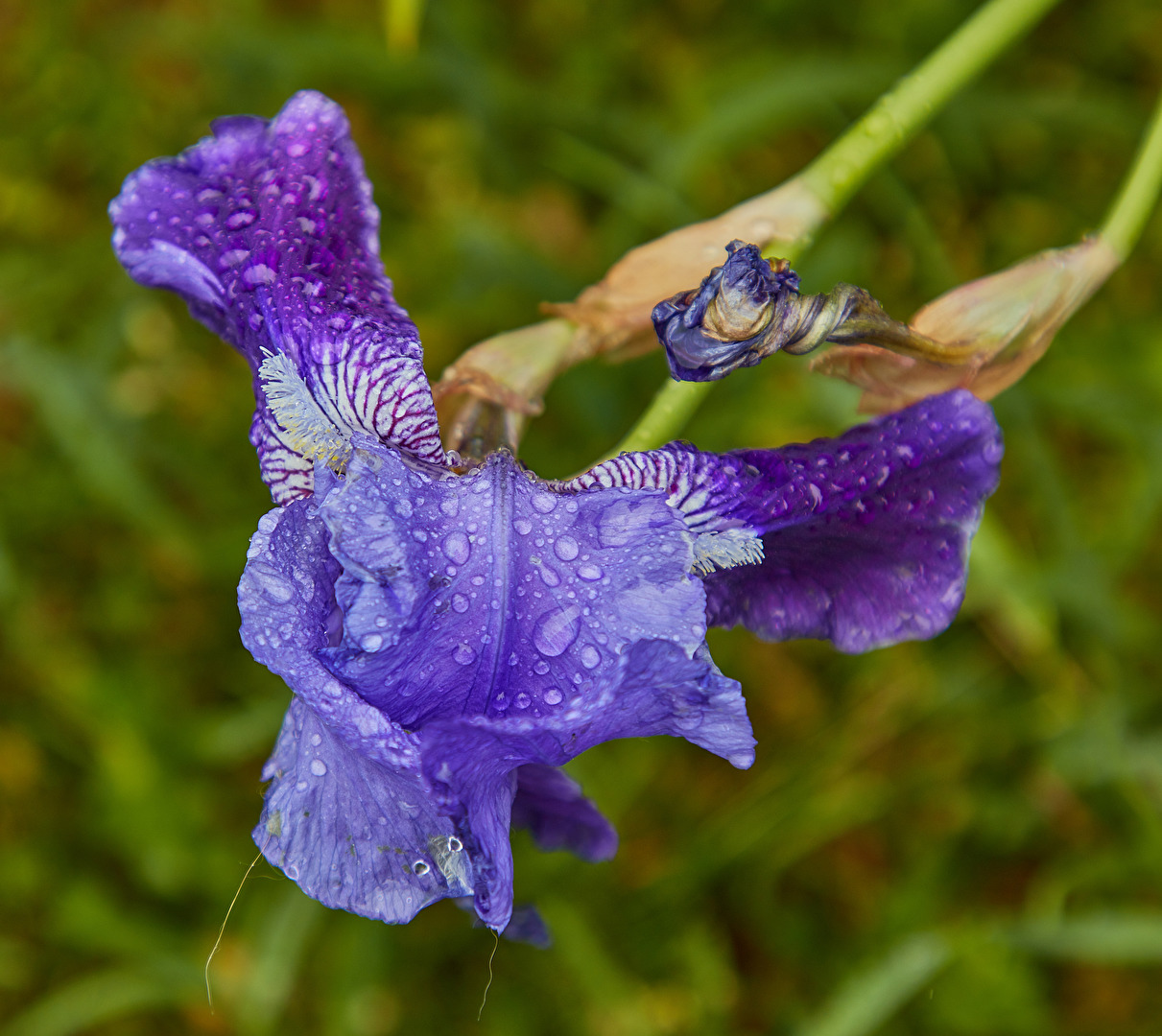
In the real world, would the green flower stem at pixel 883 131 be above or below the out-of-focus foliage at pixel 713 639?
above

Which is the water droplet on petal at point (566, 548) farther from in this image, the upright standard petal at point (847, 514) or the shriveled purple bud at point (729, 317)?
the shriveled purple bud at point (729, 317)

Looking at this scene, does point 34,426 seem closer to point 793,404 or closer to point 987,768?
point 793,404

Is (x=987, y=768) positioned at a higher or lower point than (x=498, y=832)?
lower

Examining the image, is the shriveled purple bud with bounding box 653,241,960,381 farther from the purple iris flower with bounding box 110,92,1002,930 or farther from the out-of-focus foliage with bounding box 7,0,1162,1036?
the out-of-focus foliage with bounding box 7,0,1162,1036

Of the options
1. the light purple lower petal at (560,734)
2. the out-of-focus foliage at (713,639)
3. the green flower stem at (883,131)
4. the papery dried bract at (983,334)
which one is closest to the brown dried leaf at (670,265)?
the green flower stem at (883,131)

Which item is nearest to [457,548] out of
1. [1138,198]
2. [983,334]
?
[983,334]

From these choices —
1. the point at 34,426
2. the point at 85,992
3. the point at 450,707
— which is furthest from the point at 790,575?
the point at 34,426

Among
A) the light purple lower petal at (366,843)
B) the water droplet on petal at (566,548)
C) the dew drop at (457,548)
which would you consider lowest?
the light purple lower petal at (366,843)
